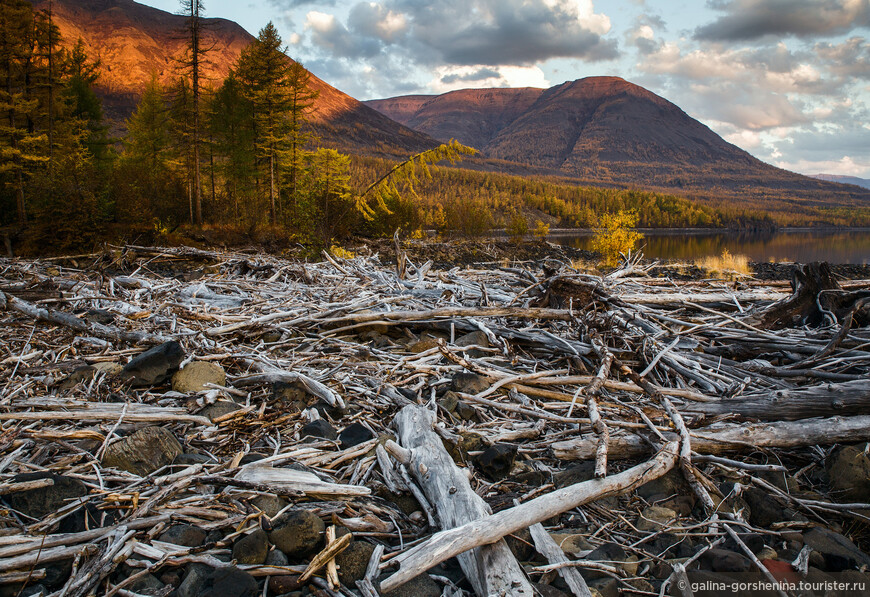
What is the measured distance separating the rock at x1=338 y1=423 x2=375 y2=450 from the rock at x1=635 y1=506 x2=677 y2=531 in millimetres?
1611

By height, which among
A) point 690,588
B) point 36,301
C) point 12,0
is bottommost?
point 690,588

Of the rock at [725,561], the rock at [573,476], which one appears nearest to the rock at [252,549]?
the rock at [573,476]

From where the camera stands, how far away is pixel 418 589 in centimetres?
183

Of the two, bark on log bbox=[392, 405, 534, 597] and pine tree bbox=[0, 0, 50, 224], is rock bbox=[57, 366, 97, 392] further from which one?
pine tree bbox=[0, 0, 50, 224]

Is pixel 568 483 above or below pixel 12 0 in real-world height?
below

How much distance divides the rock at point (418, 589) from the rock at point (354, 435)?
1051 mm

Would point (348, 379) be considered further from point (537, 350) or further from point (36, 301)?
point (36, 301)

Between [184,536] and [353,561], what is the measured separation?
0.76 meters

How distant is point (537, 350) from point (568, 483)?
6.29ft

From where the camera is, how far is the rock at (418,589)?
181cm

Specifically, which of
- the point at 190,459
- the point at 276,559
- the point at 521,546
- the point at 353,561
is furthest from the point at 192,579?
the point at 521,546

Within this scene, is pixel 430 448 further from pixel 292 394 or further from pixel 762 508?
pixel 762 508

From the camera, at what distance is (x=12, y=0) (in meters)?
21.5

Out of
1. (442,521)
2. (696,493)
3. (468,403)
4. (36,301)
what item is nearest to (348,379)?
(468,403)
